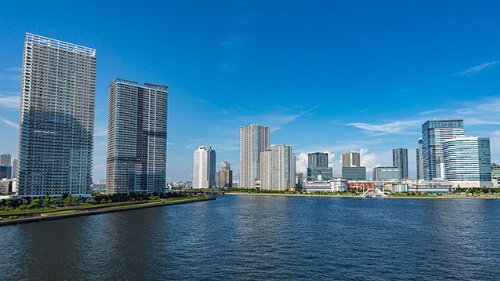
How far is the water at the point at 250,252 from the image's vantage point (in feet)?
166

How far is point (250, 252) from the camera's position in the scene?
65.1m

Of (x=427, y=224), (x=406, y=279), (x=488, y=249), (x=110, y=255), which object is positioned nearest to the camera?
(x=406, y=279)

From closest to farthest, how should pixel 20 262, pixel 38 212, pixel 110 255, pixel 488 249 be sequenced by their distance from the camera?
pixel 20 262 → pixel 110 255 → pixel 488 249 → pixel 38 212

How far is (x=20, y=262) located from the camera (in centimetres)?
5603

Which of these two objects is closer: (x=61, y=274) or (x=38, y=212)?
(x=61, y=274)

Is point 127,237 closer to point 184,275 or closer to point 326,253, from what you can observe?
point 184,275

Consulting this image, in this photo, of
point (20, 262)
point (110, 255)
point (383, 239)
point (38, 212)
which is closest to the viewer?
point (20, 262)

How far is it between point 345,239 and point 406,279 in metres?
29.6

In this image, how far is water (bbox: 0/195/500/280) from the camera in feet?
166

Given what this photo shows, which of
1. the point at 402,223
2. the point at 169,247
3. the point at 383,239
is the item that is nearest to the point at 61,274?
the point at 169,247

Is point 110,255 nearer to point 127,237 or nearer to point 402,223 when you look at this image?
point 127,237

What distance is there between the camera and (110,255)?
61.7m

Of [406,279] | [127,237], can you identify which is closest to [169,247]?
[127,237]

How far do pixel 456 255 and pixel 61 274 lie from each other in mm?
66613
